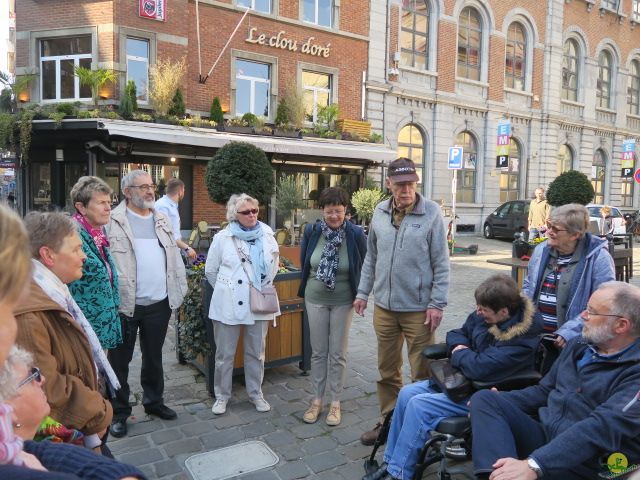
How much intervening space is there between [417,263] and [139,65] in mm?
13332

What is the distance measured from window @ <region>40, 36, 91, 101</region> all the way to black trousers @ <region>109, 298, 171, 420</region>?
40.9ft

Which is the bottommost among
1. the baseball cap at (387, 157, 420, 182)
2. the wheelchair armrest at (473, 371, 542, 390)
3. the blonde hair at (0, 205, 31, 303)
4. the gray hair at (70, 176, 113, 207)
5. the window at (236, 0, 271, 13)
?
the wheelchair armrest at (473, 371, 542, 390)

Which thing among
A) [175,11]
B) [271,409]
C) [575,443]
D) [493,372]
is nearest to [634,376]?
Answer: [575,443]

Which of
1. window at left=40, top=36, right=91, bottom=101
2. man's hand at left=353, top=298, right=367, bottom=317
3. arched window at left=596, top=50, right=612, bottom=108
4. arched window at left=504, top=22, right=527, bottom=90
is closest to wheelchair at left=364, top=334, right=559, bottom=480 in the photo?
man's hand at left=353, top=298, right=367, bottom=317

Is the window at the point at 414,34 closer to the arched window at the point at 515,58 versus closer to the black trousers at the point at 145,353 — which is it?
the arched window at the point at 515,58

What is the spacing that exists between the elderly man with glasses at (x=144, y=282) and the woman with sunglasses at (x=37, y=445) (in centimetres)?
218

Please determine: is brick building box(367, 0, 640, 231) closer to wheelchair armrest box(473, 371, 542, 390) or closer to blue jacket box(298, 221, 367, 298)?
blue jacket box(298, 221, 367, 298)

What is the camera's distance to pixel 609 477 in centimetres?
230

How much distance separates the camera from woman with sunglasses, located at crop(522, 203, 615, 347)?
3.36m

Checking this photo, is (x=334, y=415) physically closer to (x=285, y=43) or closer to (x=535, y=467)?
(x=535, y=467)

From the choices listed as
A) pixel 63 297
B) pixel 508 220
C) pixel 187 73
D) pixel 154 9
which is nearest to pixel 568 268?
pixel 63 297

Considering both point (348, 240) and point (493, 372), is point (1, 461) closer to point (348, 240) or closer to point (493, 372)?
point (493, 372)

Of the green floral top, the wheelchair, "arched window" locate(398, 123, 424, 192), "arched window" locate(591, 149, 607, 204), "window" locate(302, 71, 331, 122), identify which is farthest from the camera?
"arched window" locate(591, 149, 607, 204)

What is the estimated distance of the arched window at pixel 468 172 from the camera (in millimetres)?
22047
